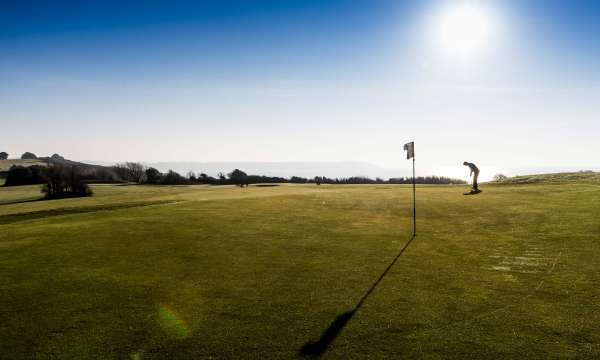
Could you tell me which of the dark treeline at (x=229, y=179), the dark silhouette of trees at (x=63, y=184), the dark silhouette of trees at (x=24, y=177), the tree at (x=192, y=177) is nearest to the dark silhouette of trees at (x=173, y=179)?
the dark treeline at (x=229, y=179)

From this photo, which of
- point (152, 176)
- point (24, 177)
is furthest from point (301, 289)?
point (24, 177)

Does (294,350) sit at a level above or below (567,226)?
below

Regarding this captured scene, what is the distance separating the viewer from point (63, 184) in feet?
234

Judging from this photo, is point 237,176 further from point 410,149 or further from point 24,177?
point 410,149

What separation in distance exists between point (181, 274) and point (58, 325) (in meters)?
3.79

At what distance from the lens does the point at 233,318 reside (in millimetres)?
7938

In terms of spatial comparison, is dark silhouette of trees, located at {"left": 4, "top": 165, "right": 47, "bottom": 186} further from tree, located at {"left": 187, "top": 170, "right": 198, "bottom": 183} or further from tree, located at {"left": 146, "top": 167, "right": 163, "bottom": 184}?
tree, located at {"left": 187, "top": 170, "right": 198, "bottom": 183}

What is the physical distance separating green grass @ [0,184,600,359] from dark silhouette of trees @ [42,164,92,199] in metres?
58.1

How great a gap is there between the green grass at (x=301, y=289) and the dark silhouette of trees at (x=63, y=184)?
58.1 meters

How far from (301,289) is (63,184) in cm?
7800

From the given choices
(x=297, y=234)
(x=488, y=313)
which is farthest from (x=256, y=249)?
(x=488, y=313)

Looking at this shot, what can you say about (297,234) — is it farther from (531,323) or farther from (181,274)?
(531,323)

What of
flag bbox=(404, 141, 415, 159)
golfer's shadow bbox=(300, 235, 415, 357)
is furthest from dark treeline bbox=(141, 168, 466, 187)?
golfer's shadow bbox=(300, 235, 415, 357)

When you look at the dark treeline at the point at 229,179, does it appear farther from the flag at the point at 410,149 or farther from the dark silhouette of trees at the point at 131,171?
the flag at the point at 410,149
